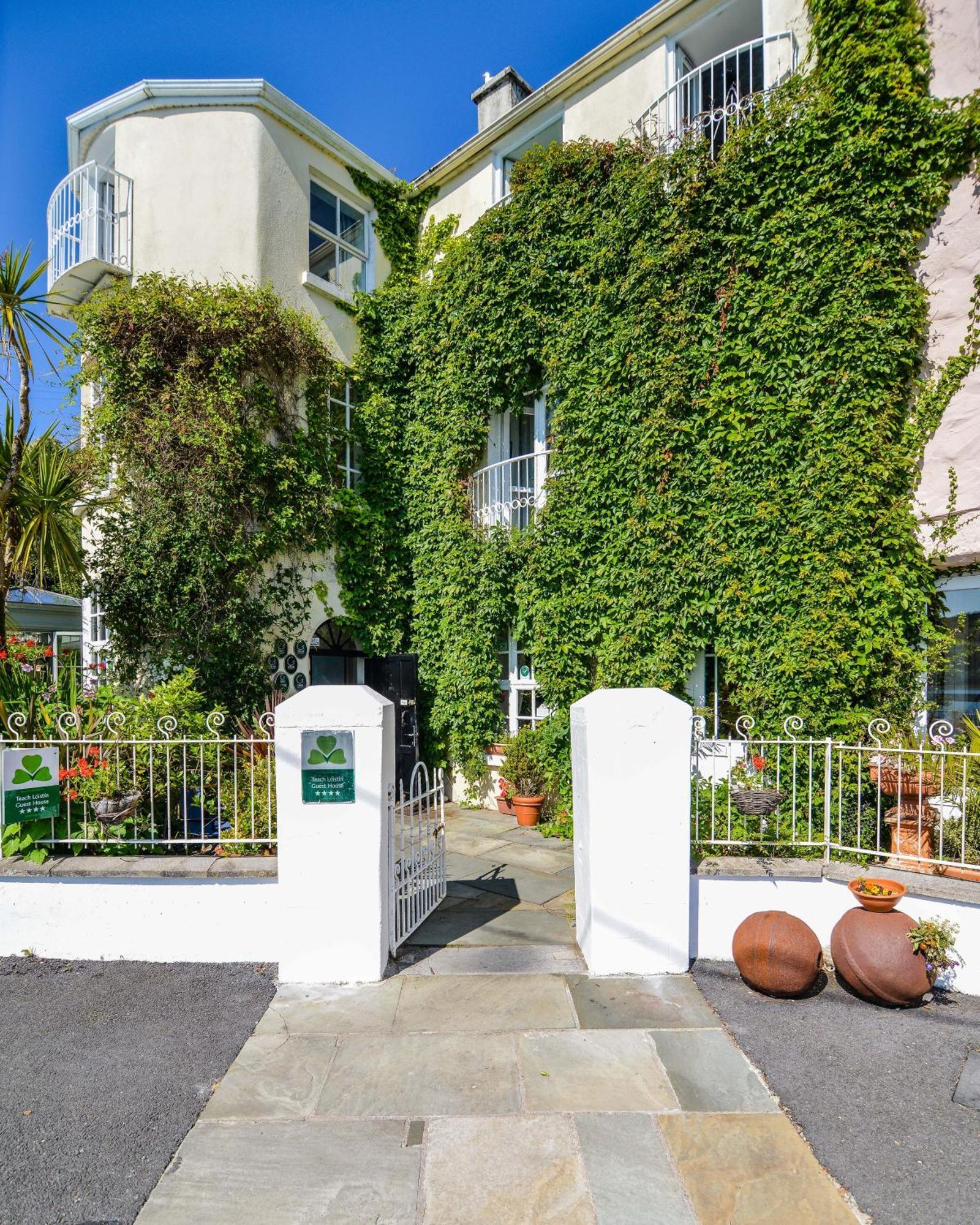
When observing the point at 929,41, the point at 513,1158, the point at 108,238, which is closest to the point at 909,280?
the point at 929,41

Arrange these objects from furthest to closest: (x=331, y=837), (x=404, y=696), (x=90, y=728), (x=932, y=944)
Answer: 1. (x=404, y=696)
2. (x=90, y=728)
3. (x=331, y=837)
4. (x=932, y=944)

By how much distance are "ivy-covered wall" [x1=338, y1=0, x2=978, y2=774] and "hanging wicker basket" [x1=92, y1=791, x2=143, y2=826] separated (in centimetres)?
502

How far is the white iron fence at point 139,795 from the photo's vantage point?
4.96 m

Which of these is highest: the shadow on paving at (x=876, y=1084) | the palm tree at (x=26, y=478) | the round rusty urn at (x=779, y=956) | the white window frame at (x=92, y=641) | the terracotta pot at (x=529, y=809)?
the palm tree at (x=26, y=478)

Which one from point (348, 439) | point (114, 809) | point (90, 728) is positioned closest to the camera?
point (114, 809)

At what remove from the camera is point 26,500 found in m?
6.98

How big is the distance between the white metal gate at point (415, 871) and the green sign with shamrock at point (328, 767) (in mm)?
421

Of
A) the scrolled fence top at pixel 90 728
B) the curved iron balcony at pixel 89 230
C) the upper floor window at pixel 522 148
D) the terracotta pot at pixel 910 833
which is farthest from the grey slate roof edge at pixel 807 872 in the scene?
the curved iron balcony at pixel 89 230

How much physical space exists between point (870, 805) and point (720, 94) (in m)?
8.59

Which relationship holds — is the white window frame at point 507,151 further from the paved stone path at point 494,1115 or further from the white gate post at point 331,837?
the paved stone path at point 494,1115

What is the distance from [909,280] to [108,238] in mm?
10563

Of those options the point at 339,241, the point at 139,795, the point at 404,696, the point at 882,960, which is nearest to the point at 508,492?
the point at 404,696

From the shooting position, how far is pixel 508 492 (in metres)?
9.82

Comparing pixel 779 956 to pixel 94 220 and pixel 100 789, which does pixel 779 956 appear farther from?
pixel 94 220
